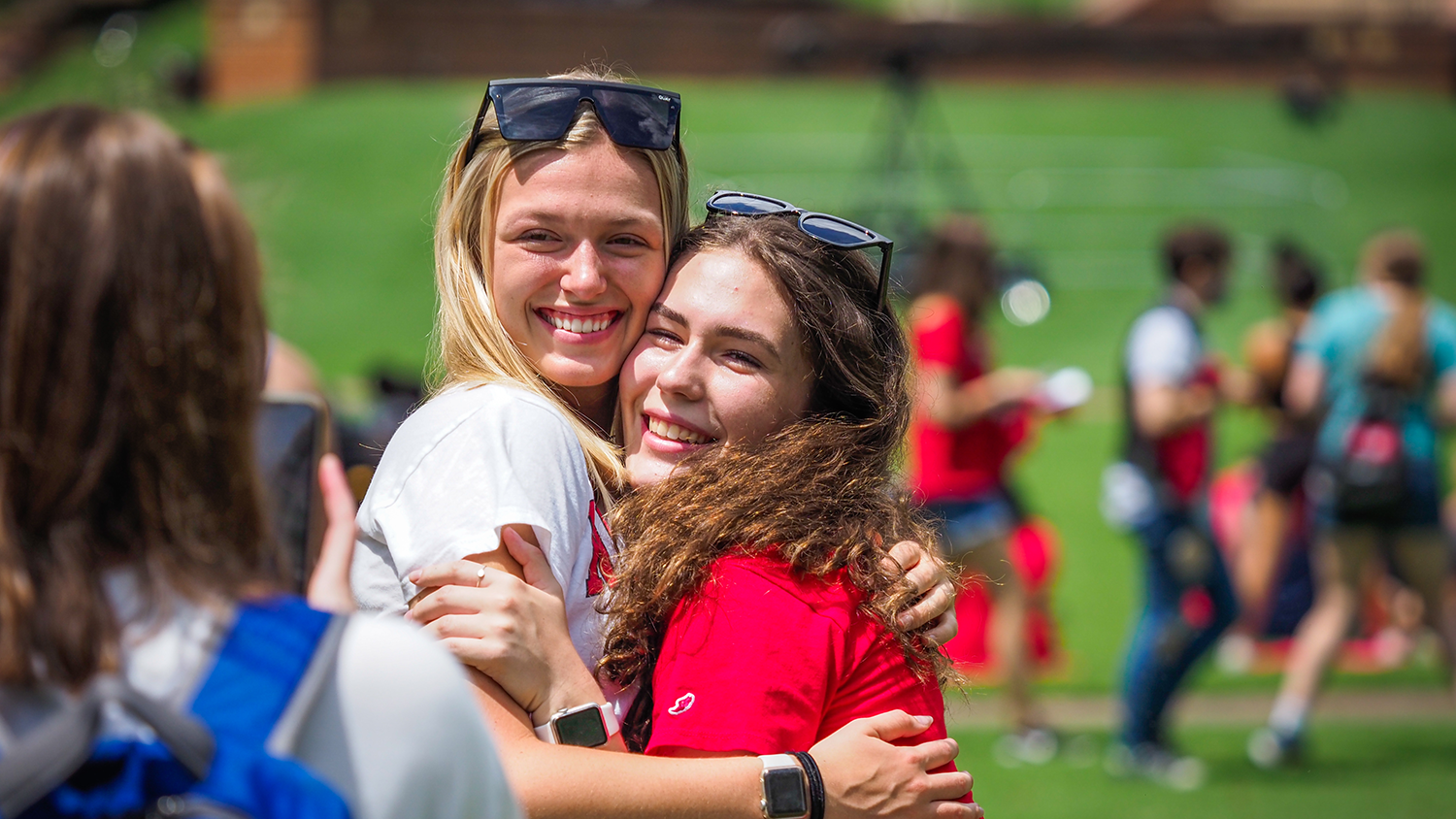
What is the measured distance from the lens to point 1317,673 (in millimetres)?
6066

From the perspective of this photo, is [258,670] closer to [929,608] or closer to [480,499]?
[480,499]

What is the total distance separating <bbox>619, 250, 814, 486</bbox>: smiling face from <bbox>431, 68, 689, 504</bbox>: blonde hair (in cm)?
9

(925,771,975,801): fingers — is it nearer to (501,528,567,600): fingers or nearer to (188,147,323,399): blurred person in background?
(501,528,567,600): fingers

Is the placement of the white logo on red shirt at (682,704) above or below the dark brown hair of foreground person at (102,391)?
below

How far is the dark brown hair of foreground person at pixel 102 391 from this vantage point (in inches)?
45.3

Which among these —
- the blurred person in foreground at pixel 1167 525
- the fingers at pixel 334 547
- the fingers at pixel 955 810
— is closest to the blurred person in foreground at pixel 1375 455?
the blurred person in foreground at pixel 1167 525

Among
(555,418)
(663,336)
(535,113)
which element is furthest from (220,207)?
(663,336)

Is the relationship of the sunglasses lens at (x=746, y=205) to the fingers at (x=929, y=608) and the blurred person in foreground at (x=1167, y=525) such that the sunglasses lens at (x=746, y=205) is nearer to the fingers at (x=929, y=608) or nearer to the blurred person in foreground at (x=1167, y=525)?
the fingers at (x=929, y=608)

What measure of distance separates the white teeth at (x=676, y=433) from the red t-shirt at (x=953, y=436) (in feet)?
13.2

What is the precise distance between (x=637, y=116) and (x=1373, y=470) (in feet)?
16.7

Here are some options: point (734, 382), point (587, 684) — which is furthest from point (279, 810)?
point (734, 382)

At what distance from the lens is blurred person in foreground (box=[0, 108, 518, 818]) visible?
1.12 m

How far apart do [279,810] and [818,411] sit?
1.36m

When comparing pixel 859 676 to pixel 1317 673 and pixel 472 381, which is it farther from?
pixel 1317 673
